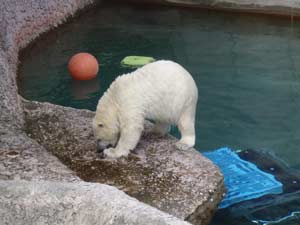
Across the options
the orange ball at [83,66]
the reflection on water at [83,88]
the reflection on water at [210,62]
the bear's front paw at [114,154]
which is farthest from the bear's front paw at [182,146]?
the orange ball at [83,66]

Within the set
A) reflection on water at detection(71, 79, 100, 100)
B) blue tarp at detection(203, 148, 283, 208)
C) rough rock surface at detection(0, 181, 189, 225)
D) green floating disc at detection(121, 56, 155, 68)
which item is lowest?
blue tarp at detection(203, 148, 283, 208)

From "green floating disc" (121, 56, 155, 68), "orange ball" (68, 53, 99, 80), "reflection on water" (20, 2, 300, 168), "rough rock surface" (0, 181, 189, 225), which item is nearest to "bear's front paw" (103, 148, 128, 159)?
"reflection on water" (20, 2, 300, 168)

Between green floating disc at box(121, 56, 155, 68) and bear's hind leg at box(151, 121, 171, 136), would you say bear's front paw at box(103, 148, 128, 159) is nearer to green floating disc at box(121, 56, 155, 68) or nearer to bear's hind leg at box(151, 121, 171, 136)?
bear's hind leg at box(151, 121, 171, 136)

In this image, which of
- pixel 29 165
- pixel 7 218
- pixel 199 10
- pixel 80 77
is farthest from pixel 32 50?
pixel 7 218

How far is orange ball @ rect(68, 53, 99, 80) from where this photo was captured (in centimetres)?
714

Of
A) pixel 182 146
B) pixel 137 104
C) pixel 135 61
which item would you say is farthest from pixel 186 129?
pixel 135 61

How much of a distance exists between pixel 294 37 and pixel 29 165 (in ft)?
18.5

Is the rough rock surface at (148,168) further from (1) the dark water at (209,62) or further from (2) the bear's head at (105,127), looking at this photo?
(1) the dark water at (209,62)

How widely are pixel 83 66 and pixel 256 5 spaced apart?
12.4ft

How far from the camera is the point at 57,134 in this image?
5.02m

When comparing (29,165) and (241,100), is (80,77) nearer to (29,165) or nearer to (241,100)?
(241,100)

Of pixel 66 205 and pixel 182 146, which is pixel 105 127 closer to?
pixel 182 146

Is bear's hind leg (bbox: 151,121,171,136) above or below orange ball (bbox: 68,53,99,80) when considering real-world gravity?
above

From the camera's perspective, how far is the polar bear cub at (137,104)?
4.56 meters
